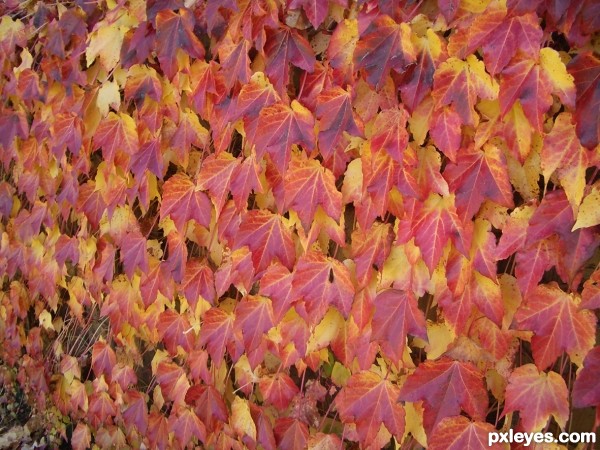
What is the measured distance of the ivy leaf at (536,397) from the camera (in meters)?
1.23

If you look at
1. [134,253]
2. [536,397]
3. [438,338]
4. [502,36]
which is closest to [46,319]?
[134,253]

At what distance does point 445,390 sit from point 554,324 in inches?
11.2

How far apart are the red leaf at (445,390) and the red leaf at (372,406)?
0.09m

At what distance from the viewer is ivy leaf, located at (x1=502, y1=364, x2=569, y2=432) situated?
4.05ft

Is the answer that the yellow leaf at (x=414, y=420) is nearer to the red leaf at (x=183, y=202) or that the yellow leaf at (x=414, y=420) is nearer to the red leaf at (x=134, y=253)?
the red leaf at (x=183, y=202)

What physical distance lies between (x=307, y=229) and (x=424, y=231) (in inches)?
10.8

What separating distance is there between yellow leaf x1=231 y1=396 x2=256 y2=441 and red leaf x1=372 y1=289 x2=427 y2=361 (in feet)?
2.05

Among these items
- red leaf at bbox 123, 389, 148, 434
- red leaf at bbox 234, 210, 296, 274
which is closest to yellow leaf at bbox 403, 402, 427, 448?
red leaf at bbox 234, 210, 296, 274

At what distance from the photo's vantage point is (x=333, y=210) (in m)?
1.46

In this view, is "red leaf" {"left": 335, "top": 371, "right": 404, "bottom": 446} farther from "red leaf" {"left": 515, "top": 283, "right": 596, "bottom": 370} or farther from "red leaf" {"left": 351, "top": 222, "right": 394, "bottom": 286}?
"red leaf" {"left": 515, "top": 283, "right": 596, "bottom": 370}

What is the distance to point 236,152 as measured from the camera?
185 cm

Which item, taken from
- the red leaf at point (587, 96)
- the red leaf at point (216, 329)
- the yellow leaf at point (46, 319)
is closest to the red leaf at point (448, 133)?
the red leaf at point (587, 96)

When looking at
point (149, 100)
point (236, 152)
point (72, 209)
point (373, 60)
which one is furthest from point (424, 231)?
point (72, 209)

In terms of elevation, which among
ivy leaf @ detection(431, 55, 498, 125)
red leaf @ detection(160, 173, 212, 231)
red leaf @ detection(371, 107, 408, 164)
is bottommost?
red leaf @ detection(160, 173, 212, 231)
